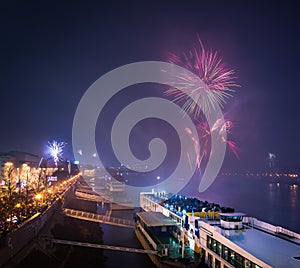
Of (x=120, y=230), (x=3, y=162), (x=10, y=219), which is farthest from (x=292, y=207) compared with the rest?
(x=3, y=162)

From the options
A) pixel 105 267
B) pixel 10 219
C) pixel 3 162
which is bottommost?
pixel 105 267

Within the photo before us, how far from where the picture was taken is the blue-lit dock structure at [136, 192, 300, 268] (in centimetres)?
821

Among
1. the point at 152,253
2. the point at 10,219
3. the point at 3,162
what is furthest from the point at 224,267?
the point at 3,162

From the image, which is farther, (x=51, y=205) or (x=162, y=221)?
(x=51, y=205)

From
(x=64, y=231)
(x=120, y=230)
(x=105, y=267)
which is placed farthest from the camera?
(x=120, y=230)

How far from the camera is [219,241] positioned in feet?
31.5

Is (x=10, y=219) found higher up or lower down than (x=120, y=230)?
higher up

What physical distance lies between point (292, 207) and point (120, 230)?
22.1 m

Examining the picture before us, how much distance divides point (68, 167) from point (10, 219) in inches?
2064

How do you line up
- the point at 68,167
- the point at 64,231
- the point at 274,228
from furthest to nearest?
the point at 68,167
the point at 64,231
the point at 274,228

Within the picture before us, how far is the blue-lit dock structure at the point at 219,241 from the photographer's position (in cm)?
821

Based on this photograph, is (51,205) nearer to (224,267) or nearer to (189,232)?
(189,232)

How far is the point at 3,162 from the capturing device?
39.6 meters

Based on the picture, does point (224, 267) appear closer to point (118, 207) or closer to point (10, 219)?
point (10, 219)
